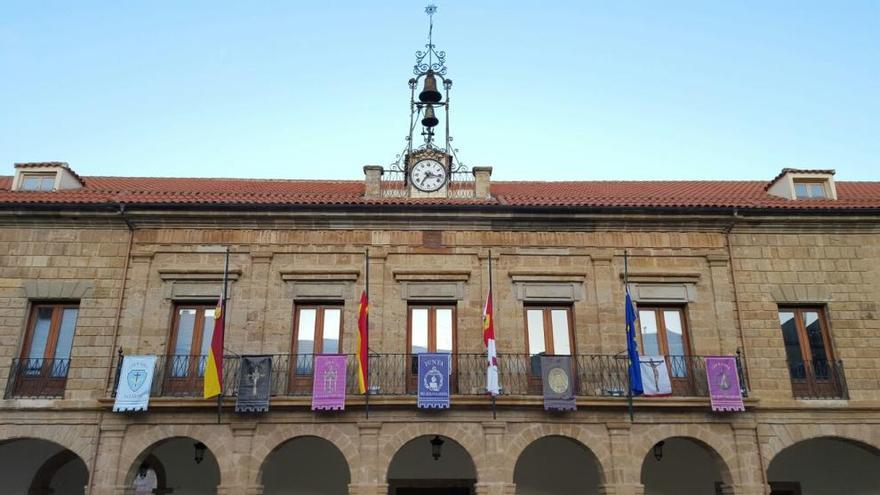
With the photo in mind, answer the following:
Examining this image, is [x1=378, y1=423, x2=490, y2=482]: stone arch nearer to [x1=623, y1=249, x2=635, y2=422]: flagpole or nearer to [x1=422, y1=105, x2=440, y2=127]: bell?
[x1=623, y1=249, x2=635, y2=422]: flagpole

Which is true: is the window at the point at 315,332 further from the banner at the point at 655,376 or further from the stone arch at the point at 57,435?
the banner at the point at 655,376

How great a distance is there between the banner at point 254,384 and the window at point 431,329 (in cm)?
238

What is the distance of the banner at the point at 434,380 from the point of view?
423 inches

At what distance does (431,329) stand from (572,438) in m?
2.93

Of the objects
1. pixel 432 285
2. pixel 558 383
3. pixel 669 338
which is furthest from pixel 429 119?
pixel 669 338

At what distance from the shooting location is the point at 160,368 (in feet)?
36.8

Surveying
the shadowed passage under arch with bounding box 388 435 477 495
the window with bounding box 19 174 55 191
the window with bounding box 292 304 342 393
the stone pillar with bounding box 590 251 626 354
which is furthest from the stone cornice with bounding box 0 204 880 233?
the shadowed passage under arch with bounding box 388 435 477 495

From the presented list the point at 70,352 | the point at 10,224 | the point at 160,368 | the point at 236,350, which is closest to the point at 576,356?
the point at 236,350

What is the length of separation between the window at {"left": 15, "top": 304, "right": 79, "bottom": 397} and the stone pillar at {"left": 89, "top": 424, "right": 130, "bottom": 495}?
117cm

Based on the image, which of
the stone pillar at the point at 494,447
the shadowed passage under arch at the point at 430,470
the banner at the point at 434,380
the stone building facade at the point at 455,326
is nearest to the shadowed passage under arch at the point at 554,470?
the stone building facade at the point at 455,326

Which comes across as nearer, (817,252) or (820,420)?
(820,420)

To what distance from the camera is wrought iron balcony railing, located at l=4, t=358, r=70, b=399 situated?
11.1m

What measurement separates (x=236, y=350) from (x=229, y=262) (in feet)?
5.19

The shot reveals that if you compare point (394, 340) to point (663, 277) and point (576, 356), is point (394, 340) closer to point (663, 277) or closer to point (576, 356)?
point (576, 356)
